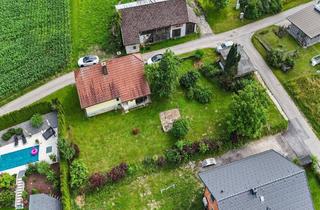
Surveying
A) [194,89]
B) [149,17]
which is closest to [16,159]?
[194,89]

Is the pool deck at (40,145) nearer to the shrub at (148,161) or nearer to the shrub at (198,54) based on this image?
the shrub at (148,161)

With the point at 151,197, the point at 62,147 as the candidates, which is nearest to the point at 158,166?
the point at 151,197

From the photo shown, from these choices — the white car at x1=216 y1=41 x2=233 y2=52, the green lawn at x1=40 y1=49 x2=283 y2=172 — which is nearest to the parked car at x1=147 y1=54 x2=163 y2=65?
the green lawn at x1=40 y1=49 x2=283 y2=172

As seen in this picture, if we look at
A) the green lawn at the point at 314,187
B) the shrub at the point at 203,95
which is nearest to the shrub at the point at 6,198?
the shrub at the point at 203,95

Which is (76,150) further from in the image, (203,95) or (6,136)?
(203,95)

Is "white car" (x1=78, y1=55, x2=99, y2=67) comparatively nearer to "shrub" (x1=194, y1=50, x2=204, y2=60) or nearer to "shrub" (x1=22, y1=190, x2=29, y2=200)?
"shrub" (x1=194, y1=50, x2=204, y2=60)
